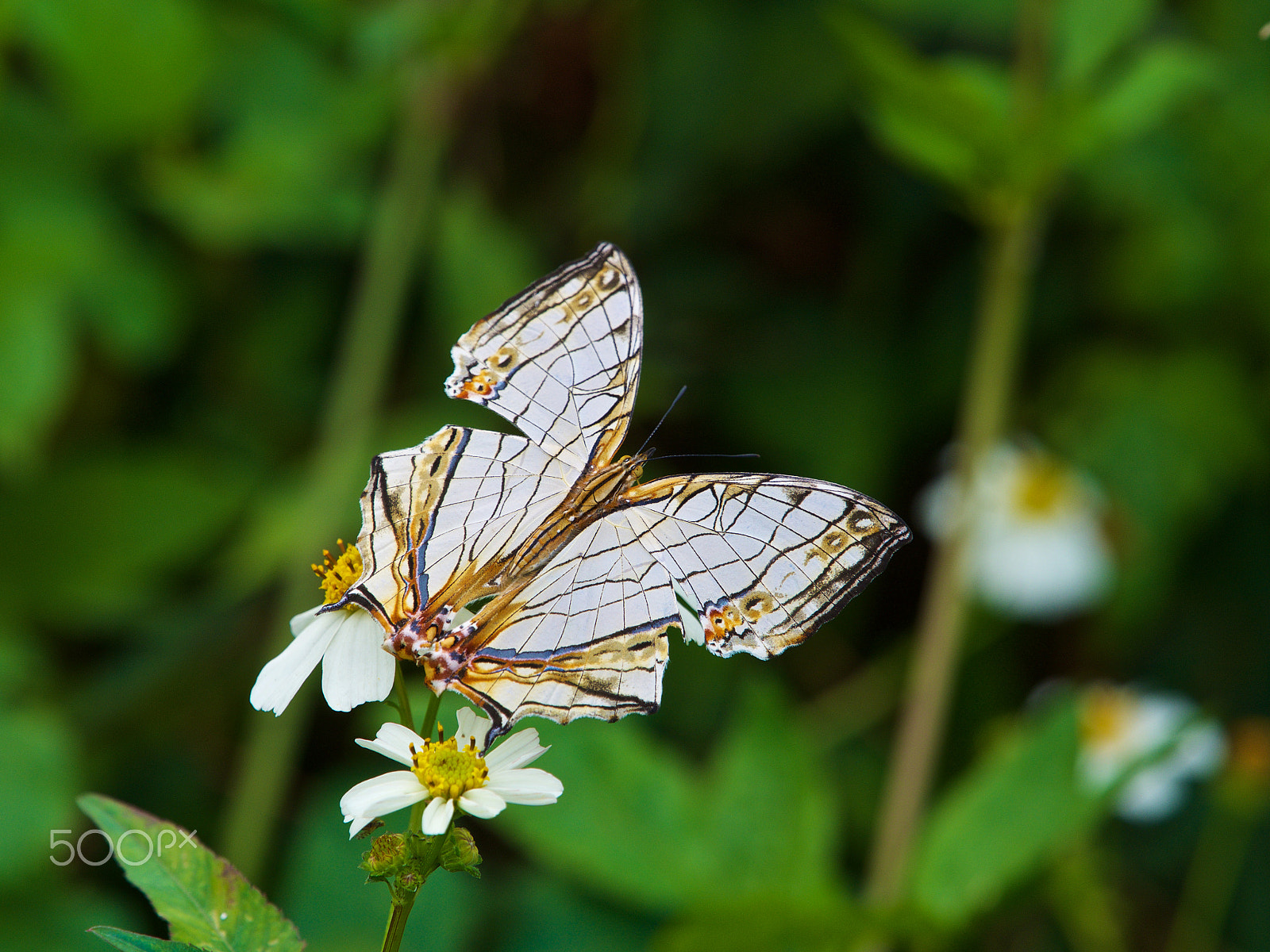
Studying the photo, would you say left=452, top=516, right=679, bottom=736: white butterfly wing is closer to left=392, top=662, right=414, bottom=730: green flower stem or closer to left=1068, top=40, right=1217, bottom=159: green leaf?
left=392, top=662, right=414, bottom=730: green flower stem

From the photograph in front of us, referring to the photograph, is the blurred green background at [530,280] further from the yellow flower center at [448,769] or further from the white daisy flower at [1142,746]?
the yellow flower center at [448,769]

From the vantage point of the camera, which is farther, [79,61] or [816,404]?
[816,404]

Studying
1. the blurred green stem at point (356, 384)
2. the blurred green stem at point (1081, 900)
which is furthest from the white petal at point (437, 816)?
the blurred green stem at point (1081, 900)

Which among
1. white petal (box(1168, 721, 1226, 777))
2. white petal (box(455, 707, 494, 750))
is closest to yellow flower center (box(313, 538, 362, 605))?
white petal (box(455, 707, 494, 750))

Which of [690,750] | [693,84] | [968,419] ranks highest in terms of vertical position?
[693,84]

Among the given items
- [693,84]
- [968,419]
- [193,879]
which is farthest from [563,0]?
[193,879]

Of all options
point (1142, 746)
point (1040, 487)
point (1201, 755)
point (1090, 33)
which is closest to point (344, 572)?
point (1090, 33)

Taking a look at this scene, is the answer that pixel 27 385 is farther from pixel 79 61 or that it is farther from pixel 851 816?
pixel 851 816

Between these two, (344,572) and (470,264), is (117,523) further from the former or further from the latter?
(344,572)
